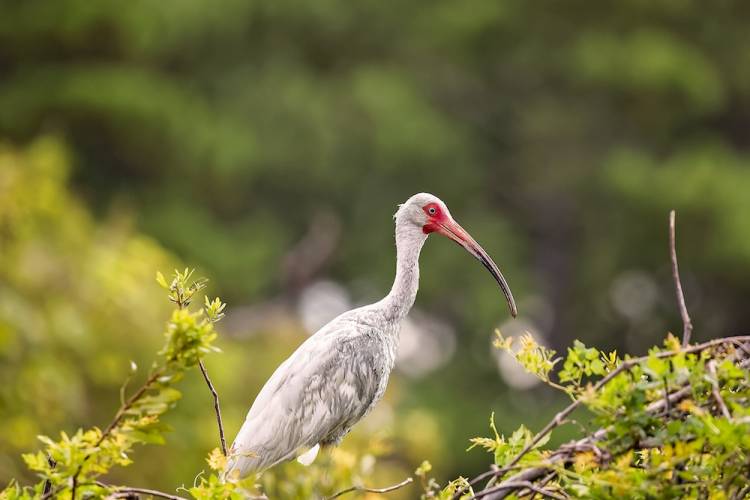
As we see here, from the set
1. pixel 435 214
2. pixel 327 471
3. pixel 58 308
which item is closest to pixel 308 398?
pixel 435 214

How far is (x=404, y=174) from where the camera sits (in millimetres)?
21453

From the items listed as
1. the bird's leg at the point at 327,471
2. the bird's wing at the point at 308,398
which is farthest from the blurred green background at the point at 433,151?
the bird's leg at the point at 327,471

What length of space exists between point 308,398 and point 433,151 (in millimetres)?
16573

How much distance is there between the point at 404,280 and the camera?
5.39 meters

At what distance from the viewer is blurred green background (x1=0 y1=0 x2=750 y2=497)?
19.5 metres

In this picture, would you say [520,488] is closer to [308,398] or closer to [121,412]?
[121,412]

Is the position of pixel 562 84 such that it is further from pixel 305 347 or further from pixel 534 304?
pixel 305 347

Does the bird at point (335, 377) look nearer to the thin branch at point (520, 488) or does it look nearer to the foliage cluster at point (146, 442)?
the foliage cluster at point (146, 442)

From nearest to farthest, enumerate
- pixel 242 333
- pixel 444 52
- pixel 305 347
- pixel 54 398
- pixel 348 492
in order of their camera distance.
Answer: pixel 348 492
pixel 305 347
pixel 54 398
pixel 242 333
pixel 444 52

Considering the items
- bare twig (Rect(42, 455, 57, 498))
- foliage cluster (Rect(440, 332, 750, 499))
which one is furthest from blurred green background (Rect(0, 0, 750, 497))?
foliage cluster (Rect(440, 332, 750, 499))

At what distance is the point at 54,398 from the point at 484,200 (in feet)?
41.7

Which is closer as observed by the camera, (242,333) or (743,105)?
(242,333)

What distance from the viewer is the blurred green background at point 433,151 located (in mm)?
19531

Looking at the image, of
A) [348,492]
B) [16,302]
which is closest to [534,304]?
[16,302]
